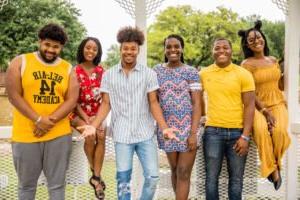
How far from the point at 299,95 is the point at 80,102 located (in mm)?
2168

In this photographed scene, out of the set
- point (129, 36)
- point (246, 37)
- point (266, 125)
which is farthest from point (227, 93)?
point (129, 36)

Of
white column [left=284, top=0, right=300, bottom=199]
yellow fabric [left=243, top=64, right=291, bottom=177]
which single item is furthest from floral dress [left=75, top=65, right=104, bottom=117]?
white column [left=284, top=0, right=300, bottom=199]

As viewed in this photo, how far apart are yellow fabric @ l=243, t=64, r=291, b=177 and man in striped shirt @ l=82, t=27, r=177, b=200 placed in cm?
90

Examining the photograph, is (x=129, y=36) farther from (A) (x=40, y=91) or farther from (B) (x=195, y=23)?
(B) (x=195, y=23)

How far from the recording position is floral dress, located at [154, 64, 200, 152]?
10.5 feet

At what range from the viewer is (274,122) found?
3.55 metres

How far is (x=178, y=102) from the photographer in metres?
3.19

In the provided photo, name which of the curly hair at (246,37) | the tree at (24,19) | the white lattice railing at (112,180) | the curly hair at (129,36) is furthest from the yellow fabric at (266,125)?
the tree at (24,19)

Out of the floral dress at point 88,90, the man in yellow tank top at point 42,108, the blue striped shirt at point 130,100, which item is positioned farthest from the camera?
the floral dress at point 88,90

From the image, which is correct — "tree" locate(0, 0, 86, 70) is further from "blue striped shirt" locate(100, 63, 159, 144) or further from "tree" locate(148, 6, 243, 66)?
"tree" locate(148, 6, 243, 66)

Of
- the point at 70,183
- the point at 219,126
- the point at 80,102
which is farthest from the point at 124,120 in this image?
the point at 70,183

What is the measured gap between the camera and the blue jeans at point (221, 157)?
3312 mm

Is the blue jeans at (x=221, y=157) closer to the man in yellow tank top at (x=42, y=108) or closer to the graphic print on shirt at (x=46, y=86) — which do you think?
the man in yellow tank top at (x=42, y=108)

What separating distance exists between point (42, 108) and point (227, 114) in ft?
4.69
